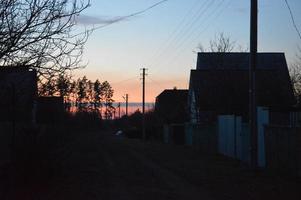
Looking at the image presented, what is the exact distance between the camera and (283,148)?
18.5 metres

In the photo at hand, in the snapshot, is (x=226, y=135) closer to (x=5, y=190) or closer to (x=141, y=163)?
(x=141, y=163)

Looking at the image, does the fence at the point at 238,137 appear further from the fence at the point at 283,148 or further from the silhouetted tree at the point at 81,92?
the silhouetted tree at the point at 81,92

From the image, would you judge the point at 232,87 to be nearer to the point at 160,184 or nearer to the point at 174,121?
the point at 174,121

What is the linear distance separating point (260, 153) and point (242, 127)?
4.07 metres

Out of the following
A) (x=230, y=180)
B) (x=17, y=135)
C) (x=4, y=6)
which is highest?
(x=4, y=6)

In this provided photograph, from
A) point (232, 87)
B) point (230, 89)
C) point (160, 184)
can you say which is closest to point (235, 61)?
point (230, 89)

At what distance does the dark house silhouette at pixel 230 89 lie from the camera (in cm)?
3947

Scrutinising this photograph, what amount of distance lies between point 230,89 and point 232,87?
254mm

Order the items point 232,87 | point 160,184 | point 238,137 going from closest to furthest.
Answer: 1. point 160,184
2. point 238,137
3. point 232,87

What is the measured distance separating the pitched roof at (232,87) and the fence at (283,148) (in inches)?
696

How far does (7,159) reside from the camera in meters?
17.4

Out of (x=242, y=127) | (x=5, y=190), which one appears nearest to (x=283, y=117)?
(x=242, y=127)

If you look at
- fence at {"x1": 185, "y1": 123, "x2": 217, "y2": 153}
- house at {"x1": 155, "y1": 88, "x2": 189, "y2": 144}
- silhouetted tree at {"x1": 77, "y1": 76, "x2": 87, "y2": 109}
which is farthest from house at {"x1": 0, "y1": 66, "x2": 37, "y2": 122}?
silhouetted tree at {"x1": 77, "y1": 76, "x2": 87, "y2": 109}

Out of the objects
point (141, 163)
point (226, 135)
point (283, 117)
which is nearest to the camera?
point (283, 117)
